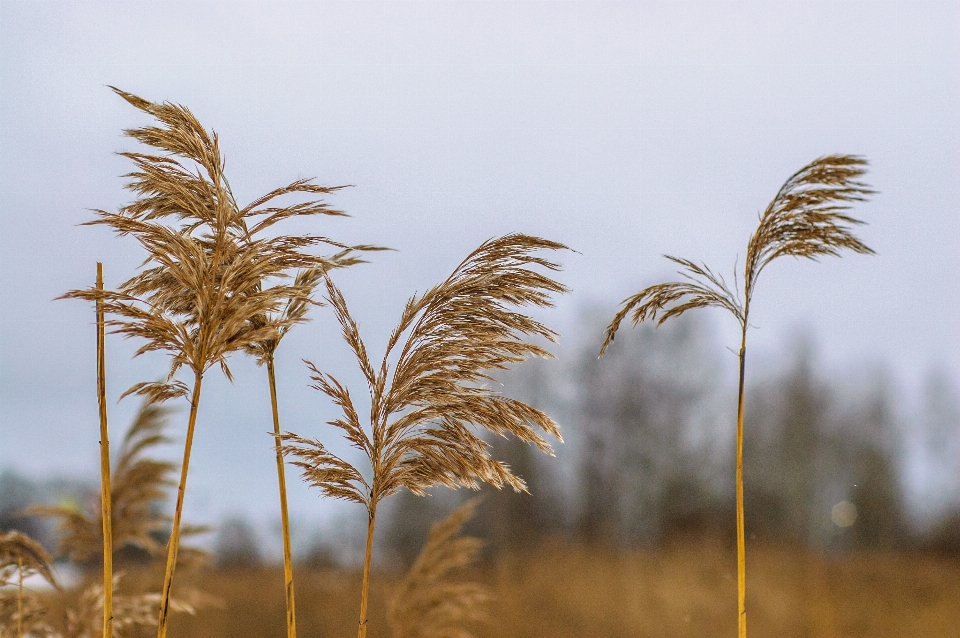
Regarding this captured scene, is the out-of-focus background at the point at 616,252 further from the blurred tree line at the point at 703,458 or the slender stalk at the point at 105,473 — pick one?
the slender stalk at the point at 105,473

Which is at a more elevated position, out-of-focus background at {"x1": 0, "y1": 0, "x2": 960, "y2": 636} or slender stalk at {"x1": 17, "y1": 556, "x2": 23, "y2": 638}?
out-of-focus background at {"x1": 0, "y1": 0, "x2": 960, "y2": 636}

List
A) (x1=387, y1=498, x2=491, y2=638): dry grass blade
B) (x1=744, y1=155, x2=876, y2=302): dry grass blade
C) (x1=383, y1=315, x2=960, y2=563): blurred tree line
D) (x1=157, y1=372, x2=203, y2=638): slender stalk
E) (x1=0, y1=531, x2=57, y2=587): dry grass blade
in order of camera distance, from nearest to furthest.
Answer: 1. (x1=157, y1=372, x2=203, y2=638): slender stalk
2. (x1=744, y1=155, x2=876, y2=302): dry grass blade
3. (x1=0, y1=531, x2=57, y2=587): dry grass blade
4. (x1=387, y1=498, x2=491, y2=638): dry grass blade
5. (x1=383, y1=315, x2=960, y2=563): blurred tree line

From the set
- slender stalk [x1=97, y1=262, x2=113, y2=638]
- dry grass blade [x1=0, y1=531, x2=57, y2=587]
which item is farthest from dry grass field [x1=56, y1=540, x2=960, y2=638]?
slender stalk [x1=97, y1=262, x2=113, y2=638]

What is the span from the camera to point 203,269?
65.9 inches

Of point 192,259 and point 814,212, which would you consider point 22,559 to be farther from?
point 814,212

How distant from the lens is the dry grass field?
3.43 meters

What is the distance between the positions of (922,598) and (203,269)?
363cm

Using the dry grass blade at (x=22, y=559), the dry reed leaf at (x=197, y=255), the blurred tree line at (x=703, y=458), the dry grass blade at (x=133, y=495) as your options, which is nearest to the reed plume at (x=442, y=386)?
the dry reed leaf at (x=197, y=255)

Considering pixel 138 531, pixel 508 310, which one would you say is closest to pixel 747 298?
pixel 508 310

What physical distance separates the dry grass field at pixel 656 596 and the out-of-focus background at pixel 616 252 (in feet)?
0.05

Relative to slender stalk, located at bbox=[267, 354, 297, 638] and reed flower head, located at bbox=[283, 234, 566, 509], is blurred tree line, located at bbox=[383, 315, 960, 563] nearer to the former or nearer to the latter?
reed flower head, located at bbox=[283, 234, 566, 509]

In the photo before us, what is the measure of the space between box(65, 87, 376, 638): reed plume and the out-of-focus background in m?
1.30

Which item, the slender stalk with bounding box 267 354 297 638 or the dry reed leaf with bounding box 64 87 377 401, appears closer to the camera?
the dry reed leaf with bounding box 64 87 377 401

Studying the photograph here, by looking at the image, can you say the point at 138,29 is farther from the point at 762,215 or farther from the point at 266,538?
the point at 762,215
